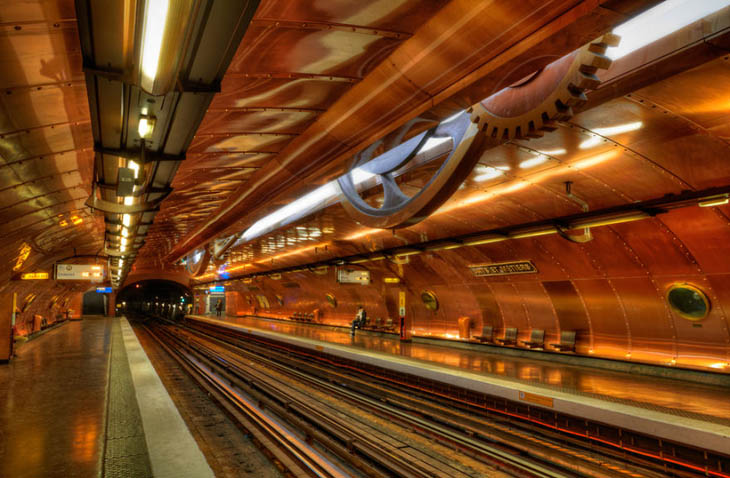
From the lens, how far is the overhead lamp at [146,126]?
3.85m

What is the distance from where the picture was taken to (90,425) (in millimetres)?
6711

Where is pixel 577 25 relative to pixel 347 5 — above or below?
below

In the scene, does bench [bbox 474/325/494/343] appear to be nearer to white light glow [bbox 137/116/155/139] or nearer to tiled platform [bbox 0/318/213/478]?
tiled platform [bbox 0/318/213/478]

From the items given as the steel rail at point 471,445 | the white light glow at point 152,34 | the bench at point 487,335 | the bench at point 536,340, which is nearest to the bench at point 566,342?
the bench at point 536,340

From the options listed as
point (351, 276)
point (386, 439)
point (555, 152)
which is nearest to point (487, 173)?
point (555, 152)

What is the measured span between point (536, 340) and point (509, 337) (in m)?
1.18

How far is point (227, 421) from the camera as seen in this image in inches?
400

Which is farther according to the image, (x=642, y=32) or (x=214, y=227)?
(x=214, y=227)

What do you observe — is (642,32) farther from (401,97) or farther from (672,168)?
(672,168)

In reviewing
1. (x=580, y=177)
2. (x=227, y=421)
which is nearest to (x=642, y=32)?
(x=580, y=177)

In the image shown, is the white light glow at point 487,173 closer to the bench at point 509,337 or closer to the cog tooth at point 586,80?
the cog tooth at point 586,80

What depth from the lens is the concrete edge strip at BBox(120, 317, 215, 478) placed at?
3.89 metres

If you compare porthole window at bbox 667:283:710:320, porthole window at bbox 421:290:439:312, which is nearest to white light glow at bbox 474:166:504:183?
porthole window at bbox 667:283:710:320

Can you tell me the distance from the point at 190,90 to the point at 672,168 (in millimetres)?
7652
